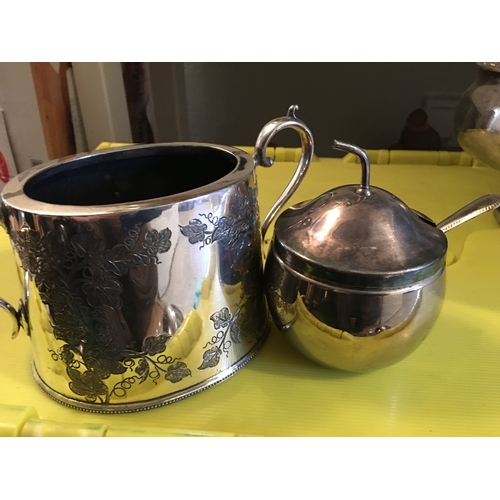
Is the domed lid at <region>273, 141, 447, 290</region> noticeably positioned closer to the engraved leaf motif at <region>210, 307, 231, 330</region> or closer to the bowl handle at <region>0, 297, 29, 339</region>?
the engraved leaf motif at <region>210, 307, 231, 330</region>

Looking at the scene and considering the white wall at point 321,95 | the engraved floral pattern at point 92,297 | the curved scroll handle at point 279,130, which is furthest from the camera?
the white wall at point 321,95

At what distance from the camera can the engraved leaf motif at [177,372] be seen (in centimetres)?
43

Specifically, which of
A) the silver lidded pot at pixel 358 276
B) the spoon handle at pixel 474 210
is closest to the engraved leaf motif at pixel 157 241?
the silver lidded pot at pixel 358 276

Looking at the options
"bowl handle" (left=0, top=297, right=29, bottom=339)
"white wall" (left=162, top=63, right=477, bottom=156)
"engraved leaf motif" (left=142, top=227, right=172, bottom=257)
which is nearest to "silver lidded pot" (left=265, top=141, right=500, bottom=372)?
"engraved leaf motif" (left=142, top=227, right=172, bottom=257)

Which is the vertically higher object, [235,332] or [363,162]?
[363,162]

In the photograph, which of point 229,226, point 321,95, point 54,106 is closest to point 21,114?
point 54,106

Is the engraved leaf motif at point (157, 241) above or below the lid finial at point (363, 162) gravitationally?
below

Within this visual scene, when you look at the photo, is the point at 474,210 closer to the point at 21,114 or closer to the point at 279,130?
the point at 279,130

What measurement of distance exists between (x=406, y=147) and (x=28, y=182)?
3.07 feet

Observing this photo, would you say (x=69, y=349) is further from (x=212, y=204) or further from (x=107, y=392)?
(x=212, y=204)

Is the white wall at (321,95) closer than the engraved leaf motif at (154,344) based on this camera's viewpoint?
No

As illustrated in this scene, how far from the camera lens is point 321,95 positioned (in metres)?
1.12

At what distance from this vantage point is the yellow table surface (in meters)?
0.41

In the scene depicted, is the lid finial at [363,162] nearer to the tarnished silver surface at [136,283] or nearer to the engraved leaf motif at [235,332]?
the tarnished silver surface at [136,283]
